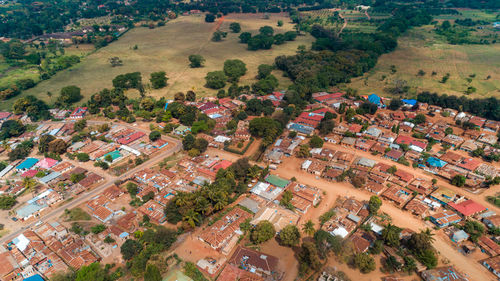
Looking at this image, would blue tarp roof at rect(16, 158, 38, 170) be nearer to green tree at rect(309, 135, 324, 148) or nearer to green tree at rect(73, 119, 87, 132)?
green tree at rect(73, 119, 87, 132)

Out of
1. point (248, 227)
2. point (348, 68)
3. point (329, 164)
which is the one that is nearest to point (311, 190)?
point (329, 164)

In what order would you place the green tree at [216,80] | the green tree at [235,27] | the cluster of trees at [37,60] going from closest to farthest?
the green tree at [216,80] < the cluster of trees at [37,60] < the green tree at [235,27]

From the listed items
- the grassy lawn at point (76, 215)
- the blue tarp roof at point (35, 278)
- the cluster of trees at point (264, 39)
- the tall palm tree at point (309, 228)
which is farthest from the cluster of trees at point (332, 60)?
the blue tarp roof at point (35, 278)

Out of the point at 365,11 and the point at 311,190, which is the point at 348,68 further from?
the point at 365,11

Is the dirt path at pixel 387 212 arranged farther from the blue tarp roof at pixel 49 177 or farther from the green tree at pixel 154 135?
the blue tarp roof at pixel 49 177

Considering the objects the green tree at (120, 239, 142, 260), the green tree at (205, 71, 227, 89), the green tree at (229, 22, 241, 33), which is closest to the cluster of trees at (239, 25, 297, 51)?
the green tree at (229, 22, 241, 33)

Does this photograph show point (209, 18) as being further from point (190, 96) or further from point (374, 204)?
point (374, 204)

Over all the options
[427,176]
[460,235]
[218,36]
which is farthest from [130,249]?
[218,36]
